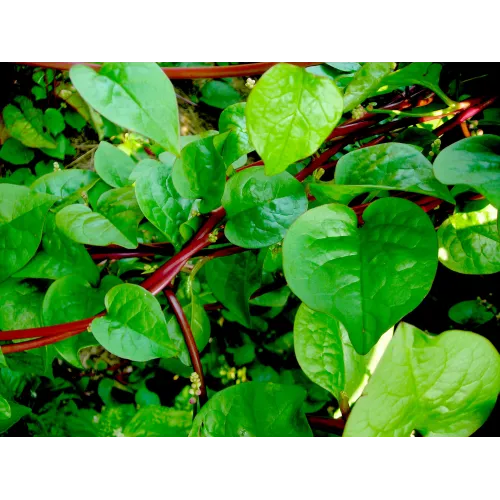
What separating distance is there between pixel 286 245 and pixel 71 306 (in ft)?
0.84

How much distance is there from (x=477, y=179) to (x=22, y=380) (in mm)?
681

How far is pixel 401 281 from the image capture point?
1.07 feet

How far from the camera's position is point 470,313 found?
25.4 inches

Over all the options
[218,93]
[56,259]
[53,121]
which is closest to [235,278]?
[56,259]

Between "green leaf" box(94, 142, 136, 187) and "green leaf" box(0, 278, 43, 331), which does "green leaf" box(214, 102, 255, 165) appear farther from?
"green leaf" box(0, 278, 43, 331)

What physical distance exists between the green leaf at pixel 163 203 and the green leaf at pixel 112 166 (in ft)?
0.38

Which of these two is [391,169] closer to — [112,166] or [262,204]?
[262,204]

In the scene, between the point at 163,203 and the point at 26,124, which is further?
the point at 26,124

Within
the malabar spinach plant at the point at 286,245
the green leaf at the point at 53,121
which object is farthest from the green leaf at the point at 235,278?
the green leaf at the point at 53,121

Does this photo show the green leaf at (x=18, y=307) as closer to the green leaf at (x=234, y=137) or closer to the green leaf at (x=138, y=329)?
the green leaf at (x=138, y=329)

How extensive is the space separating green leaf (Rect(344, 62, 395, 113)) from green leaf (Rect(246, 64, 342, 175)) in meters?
0.12

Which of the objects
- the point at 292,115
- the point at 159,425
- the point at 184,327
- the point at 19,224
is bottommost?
the point at 159,425

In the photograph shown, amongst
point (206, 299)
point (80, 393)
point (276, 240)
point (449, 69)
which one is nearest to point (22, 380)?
point (80, 393)
